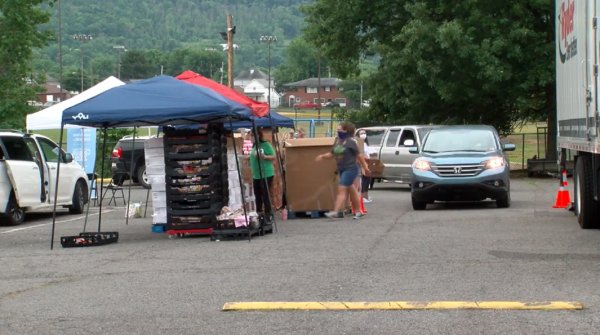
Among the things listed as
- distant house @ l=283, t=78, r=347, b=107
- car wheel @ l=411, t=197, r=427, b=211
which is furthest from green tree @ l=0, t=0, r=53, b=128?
distant house @ l=283, t=78, r=347, b=107

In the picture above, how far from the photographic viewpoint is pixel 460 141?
19016 millimetres

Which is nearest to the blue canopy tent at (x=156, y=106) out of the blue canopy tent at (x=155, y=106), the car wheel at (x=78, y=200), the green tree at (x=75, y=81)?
the blue canopy tent at (x=155, y=106)

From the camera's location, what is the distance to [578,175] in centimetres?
1356

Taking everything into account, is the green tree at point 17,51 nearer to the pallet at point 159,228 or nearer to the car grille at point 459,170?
the car grille at point 459,170

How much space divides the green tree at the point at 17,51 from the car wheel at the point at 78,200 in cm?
2104

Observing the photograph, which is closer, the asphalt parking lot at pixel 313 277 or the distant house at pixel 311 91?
the asphalt parking lot at pixel 313 277

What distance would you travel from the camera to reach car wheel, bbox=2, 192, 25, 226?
17062 mm

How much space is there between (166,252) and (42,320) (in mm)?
4470

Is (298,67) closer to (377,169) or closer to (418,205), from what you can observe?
(377,169)

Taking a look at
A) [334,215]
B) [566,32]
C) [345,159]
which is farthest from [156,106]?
[566,32]

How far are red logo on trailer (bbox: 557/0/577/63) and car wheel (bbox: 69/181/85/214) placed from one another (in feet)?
35.4

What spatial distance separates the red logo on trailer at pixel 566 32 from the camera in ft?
42.7

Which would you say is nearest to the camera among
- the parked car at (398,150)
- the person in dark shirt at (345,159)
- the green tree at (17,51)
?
the person in dark shirt at (345,159)

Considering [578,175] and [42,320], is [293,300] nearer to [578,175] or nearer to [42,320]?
[42,320]
